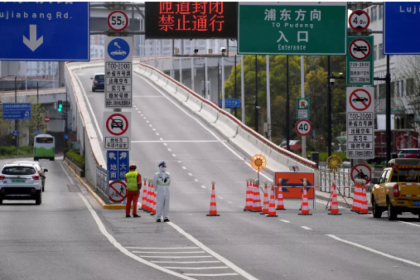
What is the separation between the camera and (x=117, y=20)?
28562 mm

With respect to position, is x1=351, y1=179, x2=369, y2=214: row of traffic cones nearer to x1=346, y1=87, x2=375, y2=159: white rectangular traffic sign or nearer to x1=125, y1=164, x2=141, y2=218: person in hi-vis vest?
x1=346, y1=87, x2=375, y2=159: white rectangular traffic sign

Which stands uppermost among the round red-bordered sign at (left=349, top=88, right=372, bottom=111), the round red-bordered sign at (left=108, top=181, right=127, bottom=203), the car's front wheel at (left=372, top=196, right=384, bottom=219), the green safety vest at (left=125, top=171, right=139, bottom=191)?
the round red-bordered sign at (left=349, top=88, right=372, bottom=111)

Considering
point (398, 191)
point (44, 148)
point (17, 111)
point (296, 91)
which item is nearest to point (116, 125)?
point (398, 191)

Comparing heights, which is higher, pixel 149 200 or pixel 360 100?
pixel 360 100

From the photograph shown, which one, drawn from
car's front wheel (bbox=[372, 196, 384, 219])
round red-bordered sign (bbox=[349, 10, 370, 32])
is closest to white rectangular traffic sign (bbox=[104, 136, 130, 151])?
round red-bordered sign (bbox=[349, 10, 370, 32])

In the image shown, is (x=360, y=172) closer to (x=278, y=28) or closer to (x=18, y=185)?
(x=278, y=28)

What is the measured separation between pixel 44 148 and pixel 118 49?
56207 millimetres

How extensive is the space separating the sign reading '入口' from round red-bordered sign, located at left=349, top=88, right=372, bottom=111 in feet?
16.3

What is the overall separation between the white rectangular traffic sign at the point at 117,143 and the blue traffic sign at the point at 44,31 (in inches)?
116

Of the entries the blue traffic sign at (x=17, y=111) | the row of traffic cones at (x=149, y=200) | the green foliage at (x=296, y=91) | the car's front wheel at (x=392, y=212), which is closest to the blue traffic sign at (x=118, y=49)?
the row of traffic cones at (x=149, y=200)

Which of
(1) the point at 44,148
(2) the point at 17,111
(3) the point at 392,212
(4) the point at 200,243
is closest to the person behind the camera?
(4) the point at 200,243

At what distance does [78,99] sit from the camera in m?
72.2

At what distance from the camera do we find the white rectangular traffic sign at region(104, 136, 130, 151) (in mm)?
28562

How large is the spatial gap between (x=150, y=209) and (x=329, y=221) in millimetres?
6506
